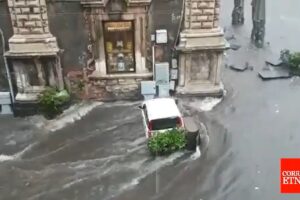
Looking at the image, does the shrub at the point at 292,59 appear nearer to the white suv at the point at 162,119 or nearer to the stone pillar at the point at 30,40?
the white suv at the point at 162,119

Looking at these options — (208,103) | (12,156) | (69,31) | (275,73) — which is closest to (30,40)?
(69,31)

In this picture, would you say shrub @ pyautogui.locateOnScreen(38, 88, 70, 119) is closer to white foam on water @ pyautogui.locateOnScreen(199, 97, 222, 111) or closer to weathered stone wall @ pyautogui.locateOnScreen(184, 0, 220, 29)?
white foam on water @ pyautogui.locateOnScreen(199, 97, 222, 111)

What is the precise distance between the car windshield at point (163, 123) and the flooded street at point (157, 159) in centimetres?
93

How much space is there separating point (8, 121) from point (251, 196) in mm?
10015

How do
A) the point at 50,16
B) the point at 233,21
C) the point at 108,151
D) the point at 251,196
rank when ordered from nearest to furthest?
1. the point at 251,196
2. the point at 108,151
3. the point at 50,16
4. the point at 233,21

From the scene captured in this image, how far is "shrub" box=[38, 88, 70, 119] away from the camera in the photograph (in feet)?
55.8

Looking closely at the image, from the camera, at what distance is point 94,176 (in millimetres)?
13812

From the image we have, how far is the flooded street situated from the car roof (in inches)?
46.0

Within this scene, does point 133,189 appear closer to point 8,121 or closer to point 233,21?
point 8,121

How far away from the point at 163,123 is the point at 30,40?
20.1ft

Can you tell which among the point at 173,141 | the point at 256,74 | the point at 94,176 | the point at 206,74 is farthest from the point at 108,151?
the point at 256,74

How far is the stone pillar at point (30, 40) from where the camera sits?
16.0 m

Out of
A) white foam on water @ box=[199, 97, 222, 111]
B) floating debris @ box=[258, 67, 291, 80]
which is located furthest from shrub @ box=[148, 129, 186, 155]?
floating debris @ box=[258, 67, 291, 80]

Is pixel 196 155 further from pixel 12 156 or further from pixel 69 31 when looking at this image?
pixel 69 31
